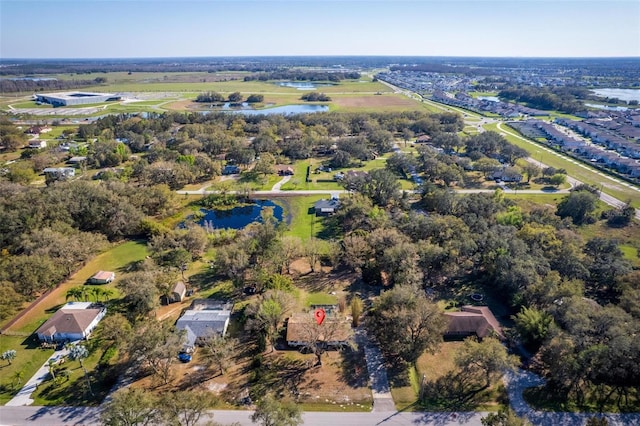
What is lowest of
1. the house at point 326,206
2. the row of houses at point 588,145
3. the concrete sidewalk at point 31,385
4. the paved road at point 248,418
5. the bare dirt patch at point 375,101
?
the paved road at point 248,418

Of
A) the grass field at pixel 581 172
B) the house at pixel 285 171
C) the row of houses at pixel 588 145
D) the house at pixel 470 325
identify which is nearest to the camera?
the house at pixel 470 325

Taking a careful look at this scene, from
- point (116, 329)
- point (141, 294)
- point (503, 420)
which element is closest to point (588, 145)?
point (503, 420)

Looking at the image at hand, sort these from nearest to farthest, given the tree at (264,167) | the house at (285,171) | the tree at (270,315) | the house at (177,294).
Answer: the tree at (270,315), the house at (177,294), the tree at (264,167), the house at (285,171)

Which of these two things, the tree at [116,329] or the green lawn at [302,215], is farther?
the green lawn at [302,215]

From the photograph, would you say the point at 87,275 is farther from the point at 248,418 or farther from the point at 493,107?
the point at 493,107

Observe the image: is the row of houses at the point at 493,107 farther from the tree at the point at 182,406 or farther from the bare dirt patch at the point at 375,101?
the tree at the point at 182,406

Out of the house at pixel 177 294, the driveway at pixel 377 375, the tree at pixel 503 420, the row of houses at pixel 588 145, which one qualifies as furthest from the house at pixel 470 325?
the row of houses at pixel 588 145
